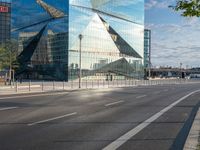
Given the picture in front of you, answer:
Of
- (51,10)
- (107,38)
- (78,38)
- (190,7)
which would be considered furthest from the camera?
(107,38)

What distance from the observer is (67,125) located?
12414mm

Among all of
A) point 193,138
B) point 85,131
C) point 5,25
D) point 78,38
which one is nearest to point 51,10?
point 78,38

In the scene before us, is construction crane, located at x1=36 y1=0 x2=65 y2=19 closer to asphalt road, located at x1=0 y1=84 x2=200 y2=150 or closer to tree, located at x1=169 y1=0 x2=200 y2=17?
asphalt road, located at x1=0 y1=84 x2=200 y2=150

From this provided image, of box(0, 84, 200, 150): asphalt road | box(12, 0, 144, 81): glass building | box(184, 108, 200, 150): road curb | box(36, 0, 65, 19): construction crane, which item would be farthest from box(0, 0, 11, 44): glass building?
box(184, 108, 200, 150): road curb

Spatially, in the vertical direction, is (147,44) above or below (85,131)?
above

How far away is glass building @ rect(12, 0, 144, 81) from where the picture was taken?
290 ft

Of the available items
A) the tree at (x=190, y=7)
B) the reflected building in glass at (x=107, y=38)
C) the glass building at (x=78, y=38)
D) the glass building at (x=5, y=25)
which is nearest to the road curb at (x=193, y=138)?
the tree at (x=190, y=7)

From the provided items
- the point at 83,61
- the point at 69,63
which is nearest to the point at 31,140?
the point at 69,63

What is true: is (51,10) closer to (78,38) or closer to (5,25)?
(78,38)

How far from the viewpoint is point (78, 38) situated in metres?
89.6

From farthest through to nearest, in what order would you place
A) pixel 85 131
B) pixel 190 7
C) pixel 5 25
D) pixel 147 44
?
pixel 147 44
pixel 5 25
pixel 85 131
pixel 190 7

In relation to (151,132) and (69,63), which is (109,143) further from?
(69,63)

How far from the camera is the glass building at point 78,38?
88.5 metres

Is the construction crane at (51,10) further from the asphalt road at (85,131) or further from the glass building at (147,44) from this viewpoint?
Answer: the asphalt road at (85,131)
